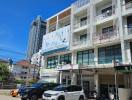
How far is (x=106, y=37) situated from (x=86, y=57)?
17.0 ft

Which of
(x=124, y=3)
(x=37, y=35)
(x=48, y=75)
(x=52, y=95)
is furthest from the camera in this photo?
(x=37, y=35)

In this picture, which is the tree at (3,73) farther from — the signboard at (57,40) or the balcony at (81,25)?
the balcony at (81,25)

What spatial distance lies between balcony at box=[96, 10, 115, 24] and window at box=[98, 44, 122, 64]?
13.1 feet

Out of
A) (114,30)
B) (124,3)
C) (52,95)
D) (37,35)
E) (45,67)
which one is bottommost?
(52,95)

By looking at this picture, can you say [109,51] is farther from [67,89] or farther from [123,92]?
[67,89]

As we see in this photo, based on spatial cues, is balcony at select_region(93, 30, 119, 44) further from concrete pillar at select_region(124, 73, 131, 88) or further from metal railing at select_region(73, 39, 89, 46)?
concrete pillar at select_region(124, 73, 131, 88)

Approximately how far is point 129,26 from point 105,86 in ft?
29.5

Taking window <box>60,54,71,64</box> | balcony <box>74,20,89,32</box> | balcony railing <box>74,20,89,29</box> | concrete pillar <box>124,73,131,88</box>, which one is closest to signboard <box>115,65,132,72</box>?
concrete pillar <box>124,73,131,88</box>

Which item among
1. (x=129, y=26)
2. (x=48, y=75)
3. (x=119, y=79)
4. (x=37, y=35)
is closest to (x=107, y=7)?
(x=129, y=26)

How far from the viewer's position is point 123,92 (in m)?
22.3

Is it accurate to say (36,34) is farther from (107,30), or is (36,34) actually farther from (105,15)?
(107,30)

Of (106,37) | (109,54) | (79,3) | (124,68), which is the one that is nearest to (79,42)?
(106,37)

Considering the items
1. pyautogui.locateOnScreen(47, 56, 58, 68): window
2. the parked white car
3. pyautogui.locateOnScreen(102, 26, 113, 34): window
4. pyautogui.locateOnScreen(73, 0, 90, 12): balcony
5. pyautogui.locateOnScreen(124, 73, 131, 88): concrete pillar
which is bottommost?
the parked white car

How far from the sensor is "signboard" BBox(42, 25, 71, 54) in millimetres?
35469
